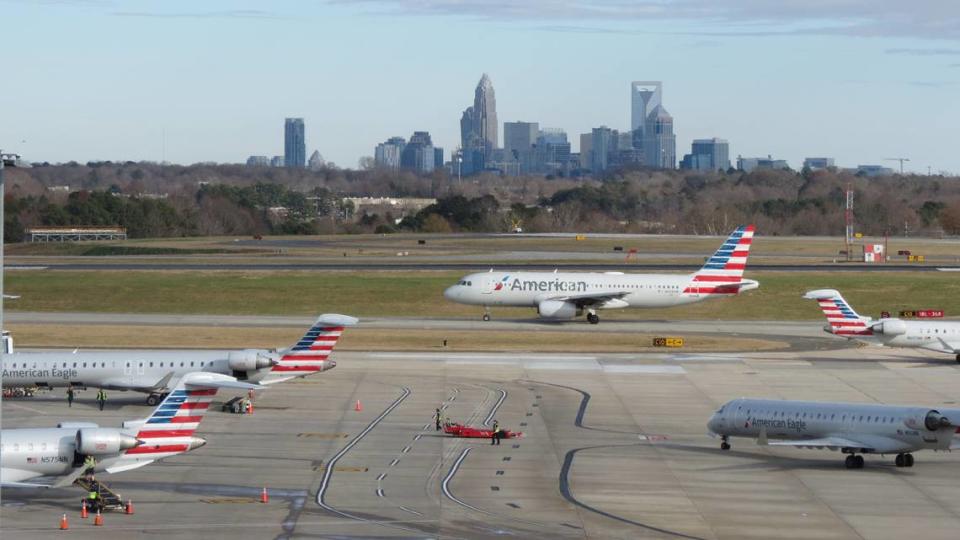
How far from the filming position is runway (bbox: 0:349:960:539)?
4259 centimetres

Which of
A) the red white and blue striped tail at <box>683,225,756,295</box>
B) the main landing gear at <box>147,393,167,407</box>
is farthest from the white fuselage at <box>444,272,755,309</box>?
the main landing gear at <box>147,393,167,407</box>

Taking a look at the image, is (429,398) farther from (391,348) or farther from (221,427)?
(391,348)

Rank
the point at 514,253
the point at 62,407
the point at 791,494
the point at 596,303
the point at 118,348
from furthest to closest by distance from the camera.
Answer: the point at 514,253
the point at 596,303
the point at 118,348
the point at 62,407
the point at 791,494

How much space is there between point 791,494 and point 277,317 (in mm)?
Result: 66859

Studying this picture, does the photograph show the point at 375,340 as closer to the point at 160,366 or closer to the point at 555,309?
the point at 555,309

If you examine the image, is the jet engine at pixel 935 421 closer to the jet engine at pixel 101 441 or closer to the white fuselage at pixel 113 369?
the jet engine at pixel 101 441

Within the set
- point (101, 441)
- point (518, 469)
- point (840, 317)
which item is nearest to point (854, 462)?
point (518, 469)

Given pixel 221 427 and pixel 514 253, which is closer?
pixel 221 427

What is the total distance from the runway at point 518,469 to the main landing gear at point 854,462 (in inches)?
30.6

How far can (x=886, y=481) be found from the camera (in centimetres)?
5012

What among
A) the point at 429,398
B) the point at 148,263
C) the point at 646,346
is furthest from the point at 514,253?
the point at 429,398

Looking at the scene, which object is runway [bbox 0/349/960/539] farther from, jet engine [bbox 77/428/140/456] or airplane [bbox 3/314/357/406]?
jet engine [bbox 77/428/140/456]

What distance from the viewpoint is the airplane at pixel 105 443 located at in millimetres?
43781

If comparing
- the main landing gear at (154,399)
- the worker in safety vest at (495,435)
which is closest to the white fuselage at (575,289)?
the main landing gear at (154,399)
